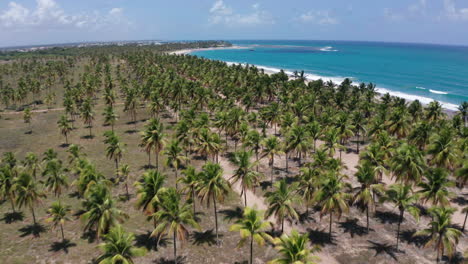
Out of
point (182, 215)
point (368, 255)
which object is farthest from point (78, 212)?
point (368, 255)

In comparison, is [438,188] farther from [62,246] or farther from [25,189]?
[25,189]

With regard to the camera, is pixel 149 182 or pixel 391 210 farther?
pixel 391 210

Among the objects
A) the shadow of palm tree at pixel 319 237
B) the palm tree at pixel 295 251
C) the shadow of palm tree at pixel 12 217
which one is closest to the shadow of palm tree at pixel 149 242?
the palm tree at pixel 295 251

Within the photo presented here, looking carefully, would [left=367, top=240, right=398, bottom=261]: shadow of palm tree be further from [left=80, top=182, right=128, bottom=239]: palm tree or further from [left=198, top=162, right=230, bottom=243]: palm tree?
[left=80, top=182, right=128, bottom=239]: palm tree

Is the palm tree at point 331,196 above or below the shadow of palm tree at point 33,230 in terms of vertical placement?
above

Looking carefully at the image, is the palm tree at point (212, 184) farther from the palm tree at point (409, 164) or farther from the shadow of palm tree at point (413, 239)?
the palm tree at point (409, 164)

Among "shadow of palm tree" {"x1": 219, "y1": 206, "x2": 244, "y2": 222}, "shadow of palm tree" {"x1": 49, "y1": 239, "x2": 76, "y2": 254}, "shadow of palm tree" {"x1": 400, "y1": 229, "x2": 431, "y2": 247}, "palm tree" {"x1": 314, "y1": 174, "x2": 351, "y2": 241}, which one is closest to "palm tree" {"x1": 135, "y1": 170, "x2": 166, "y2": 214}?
"shadow of palm tree" {"x1": 49, "y1": 239, "x2": 76, "y2": 254}

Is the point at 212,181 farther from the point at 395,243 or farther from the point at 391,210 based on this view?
the point at 391,210
